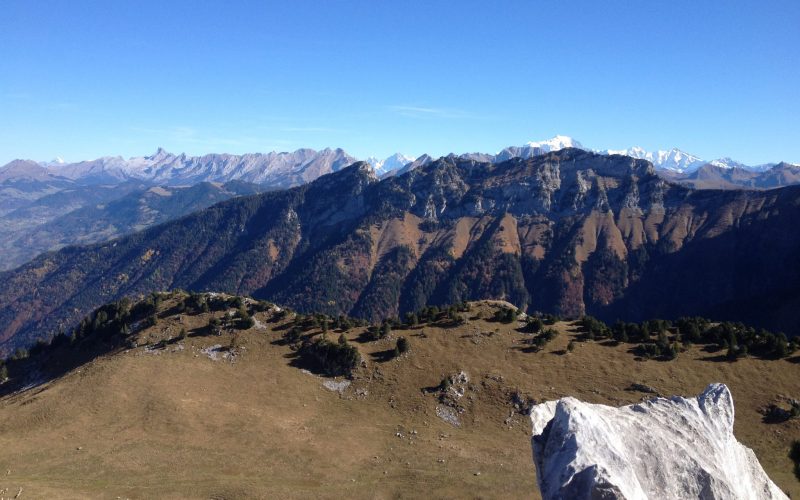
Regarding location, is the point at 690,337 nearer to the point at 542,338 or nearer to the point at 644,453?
the point at 542,338

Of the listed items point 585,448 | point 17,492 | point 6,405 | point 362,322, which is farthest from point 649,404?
point 6,405

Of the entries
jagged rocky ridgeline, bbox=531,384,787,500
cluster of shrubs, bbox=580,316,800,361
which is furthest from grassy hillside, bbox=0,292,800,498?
jagged rocky ridgeline, bbox=531,384,787,500

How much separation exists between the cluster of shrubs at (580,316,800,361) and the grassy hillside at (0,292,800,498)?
8.13ft

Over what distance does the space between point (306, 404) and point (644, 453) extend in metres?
60.3

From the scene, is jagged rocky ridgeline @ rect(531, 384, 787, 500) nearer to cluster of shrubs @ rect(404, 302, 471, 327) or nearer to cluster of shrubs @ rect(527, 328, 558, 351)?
cluster of shrubs @ rect(527, 328, 558, 351)

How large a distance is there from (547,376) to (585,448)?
61.5m

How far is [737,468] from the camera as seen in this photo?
93.8 ft

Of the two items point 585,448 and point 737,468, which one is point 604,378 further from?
point 585,448

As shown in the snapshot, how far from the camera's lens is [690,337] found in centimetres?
9300

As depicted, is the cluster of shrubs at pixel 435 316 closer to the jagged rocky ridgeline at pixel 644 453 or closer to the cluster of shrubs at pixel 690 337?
the cluster of shrubs at pixel 690 337

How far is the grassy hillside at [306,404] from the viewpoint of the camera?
55688 mm

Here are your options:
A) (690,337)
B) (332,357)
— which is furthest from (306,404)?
(690,337)

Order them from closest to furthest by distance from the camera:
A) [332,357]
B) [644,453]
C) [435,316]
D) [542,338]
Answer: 1. [644,453]
2. [332,357]
3. [542,338]
4. [435,316]

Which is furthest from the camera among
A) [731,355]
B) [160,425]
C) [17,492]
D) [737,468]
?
[731,355]
